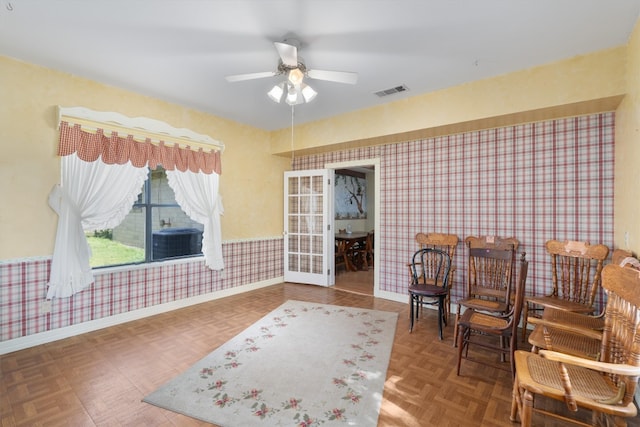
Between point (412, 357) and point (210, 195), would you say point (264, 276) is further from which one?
point (412, 357)

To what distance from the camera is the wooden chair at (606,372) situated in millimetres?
1334

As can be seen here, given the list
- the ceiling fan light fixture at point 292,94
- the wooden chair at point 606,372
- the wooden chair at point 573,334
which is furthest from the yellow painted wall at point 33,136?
the wooden chair at point 573,334

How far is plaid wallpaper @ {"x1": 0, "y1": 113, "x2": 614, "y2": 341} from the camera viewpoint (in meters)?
2.89

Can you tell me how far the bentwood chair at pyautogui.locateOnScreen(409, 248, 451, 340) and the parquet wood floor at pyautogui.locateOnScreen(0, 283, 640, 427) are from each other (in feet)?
0.83

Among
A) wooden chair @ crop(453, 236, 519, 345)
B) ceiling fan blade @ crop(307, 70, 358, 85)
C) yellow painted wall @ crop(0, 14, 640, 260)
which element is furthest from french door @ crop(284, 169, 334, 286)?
ceiling fan blade @ crop(307, 70, 358, 85)

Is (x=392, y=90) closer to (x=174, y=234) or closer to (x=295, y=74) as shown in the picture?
(x=295, y=74)

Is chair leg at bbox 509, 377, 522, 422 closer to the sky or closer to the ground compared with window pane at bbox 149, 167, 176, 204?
closer to the ground

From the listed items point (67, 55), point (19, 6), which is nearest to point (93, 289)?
point (67, 55)

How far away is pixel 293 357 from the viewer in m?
2.59

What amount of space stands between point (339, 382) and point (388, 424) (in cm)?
51

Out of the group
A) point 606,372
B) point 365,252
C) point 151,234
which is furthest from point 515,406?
point 365,252

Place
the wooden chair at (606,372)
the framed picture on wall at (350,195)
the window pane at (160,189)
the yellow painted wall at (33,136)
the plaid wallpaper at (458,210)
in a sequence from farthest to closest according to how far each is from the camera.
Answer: the framed picture on wall at (350,195), the window pane at (160,189), the plaid wallpaper at (458,210), the yellow painted wall at (33,136), the wooden chair at (606,372)

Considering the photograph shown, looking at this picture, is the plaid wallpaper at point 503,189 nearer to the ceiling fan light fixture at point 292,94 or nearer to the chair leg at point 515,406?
the chair leg at point 515,406

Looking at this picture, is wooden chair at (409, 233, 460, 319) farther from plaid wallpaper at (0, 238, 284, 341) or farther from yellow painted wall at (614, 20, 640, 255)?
plaid wallpaper at (0, 238, 284, 341)
